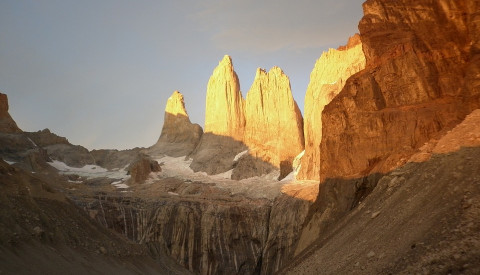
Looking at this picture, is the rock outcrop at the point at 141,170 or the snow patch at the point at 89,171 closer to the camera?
the rock outcrop at the point at 141,170

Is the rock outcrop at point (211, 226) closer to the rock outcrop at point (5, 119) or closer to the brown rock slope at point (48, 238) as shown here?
the brown rock slope at point (48, 238)

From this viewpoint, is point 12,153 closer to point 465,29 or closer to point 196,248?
point 196,248

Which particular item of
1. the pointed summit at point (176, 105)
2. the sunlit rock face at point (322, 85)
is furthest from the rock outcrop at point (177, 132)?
the sunlit rock face at point (322, 85)

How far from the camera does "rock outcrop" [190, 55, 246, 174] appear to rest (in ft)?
329

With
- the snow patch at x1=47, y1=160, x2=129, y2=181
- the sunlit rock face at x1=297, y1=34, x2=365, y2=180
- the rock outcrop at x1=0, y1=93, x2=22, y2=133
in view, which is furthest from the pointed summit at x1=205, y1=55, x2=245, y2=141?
the rock outcrop at x1=0, y1=93, x2=22, y2=133

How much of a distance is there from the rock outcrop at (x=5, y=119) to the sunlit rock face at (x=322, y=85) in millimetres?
59328

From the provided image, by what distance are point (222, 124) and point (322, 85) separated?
3170cm

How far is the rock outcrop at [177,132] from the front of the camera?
116m

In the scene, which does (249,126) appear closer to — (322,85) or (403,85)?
(322,85)

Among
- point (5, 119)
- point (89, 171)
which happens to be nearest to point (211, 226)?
point (89, 171)

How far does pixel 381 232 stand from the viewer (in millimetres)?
23156

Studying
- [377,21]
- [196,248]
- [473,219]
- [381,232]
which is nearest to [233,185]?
[196,248]

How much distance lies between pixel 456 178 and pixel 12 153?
87.1 metres

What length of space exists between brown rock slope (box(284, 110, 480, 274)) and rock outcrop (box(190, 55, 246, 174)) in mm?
68726
